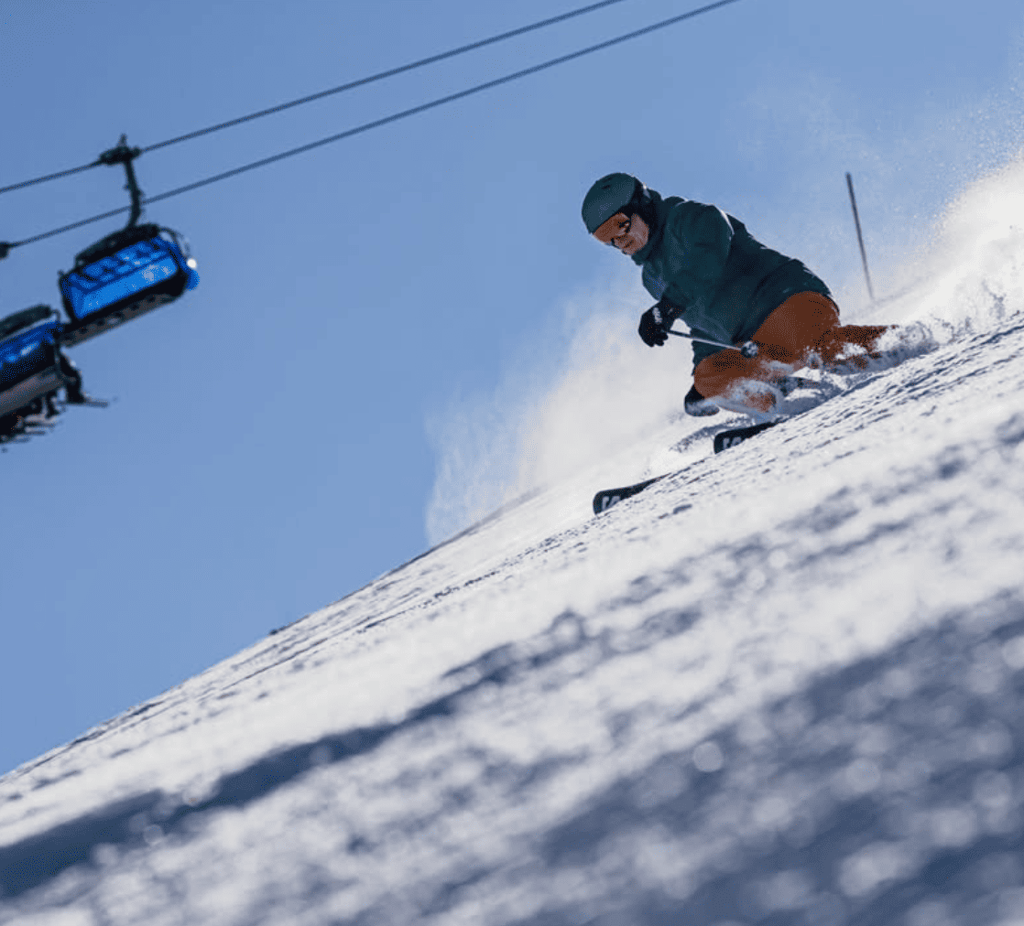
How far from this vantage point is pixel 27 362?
9.65 metres

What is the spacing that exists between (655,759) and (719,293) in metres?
4.02

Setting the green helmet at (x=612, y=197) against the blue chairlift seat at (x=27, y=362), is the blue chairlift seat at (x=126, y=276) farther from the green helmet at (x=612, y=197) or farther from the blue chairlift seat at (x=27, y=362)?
the green helmet at (x=612, y=197)

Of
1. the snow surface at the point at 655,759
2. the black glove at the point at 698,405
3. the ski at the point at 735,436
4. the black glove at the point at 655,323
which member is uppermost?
the black glove at the point at 655,323

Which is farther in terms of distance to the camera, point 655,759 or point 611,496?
point 611,496

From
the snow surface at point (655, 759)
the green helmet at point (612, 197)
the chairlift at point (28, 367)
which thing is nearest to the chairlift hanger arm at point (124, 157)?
the chairlift at point (28, 367)

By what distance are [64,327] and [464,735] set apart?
30.8 feet

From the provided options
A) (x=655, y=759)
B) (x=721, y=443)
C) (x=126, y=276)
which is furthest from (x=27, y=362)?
(x=655, y=759)

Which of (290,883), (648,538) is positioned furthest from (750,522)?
(290,883)

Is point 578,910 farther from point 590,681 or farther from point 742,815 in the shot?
point 590,681

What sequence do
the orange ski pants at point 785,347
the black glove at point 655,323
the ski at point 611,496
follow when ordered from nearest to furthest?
1. the ski at point 611,496
2. the orange ski pants at point 785,347
3. the black glove at point 655,323

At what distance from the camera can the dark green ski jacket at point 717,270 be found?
4.48 meters

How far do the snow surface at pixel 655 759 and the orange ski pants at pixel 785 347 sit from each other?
303cm

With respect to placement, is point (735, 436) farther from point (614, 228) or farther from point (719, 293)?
point (614, 228)

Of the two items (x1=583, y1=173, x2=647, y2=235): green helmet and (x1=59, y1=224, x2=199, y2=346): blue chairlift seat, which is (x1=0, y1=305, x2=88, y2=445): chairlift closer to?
(x1=59, y1=224, x2=199, y2=346): blue chairlift seat
